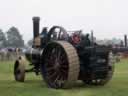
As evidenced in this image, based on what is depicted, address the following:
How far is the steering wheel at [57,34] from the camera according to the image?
14.6 meters

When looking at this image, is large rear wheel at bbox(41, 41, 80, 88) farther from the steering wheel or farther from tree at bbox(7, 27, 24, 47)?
tree at bbox(7, 27, 24, 47)

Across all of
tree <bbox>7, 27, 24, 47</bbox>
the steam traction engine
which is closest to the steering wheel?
the steam traction engine

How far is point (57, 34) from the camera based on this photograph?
49.8ft

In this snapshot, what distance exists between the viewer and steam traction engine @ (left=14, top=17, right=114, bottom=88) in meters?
13.2

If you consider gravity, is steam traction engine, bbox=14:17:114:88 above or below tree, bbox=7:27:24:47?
above

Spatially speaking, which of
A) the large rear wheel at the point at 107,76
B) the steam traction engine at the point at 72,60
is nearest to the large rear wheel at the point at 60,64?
the steam traction engine at the point at 72,60

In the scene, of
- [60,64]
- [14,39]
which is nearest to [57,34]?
[60,64]

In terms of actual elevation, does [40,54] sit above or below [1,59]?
above

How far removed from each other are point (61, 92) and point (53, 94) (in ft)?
1.69

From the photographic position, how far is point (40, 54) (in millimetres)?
15516

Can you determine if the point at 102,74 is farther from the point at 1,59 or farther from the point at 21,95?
the point at 1,59

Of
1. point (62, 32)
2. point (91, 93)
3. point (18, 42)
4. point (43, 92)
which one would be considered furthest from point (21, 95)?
point (18, 42)

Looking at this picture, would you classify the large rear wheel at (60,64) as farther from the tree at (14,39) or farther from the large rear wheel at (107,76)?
the tree at (14,39)

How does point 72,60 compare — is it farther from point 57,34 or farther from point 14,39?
point 14,39
